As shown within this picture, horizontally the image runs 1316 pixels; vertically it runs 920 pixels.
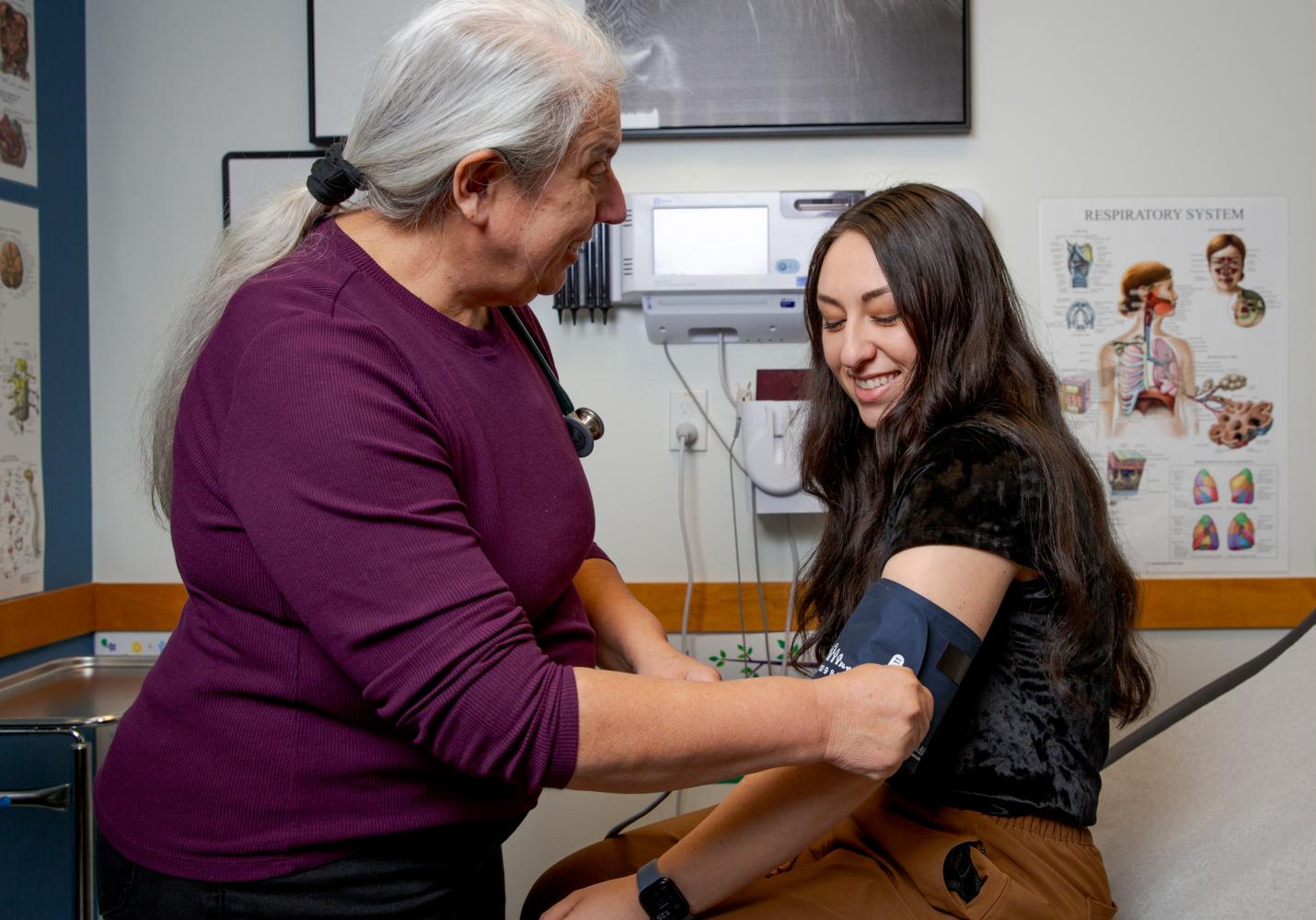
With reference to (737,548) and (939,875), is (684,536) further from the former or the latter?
(939,875)

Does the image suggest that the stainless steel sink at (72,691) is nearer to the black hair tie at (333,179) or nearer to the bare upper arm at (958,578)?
the black hair tie at (333,179)

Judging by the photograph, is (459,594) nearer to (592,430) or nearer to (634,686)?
(634,686)

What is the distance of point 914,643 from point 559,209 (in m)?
0.51

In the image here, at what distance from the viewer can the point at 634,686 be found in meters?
0.79

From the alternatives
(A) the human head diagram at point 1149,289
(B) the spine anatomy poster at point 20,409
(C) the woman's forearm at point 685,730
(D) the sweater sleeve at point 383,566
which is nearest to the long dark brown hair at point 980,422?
(C) the woman's forearm at point 685,730

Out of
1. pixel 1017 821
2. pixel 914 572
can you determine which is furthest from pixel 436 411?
pixel 1017 821

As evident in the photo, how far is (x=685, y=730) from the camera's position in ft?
2.57

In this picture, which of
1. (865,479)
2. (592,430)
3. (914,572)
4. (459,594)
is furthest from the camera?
(865,479)

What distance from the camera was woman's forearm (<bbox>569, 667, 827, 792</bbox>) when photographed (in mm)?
776

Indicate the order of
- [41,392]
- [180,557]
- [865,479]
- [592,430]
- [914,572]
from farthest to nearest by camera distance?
[41,392] < [865,479] < [592,430] < [914,572] < [180,557]

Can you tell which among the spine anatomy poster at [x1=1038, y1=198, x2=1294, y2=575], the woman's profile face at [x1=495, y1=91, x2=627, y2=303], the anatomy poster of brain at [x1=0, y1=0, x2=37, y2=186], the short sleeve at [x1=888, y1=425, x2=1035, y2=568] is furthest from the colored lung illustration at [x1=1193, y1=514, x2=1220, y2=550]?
the anatomy poster of brain at [x1=0, y1=0, x2=37, y2=186]

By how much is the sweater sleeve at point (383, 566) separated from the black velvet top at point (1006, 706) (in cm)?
44

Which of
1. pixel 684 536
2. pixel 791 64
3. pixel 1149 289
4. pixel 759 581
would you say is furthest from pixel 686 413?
pixel 1149 289

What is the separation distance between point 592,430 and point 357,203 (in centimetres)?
34
